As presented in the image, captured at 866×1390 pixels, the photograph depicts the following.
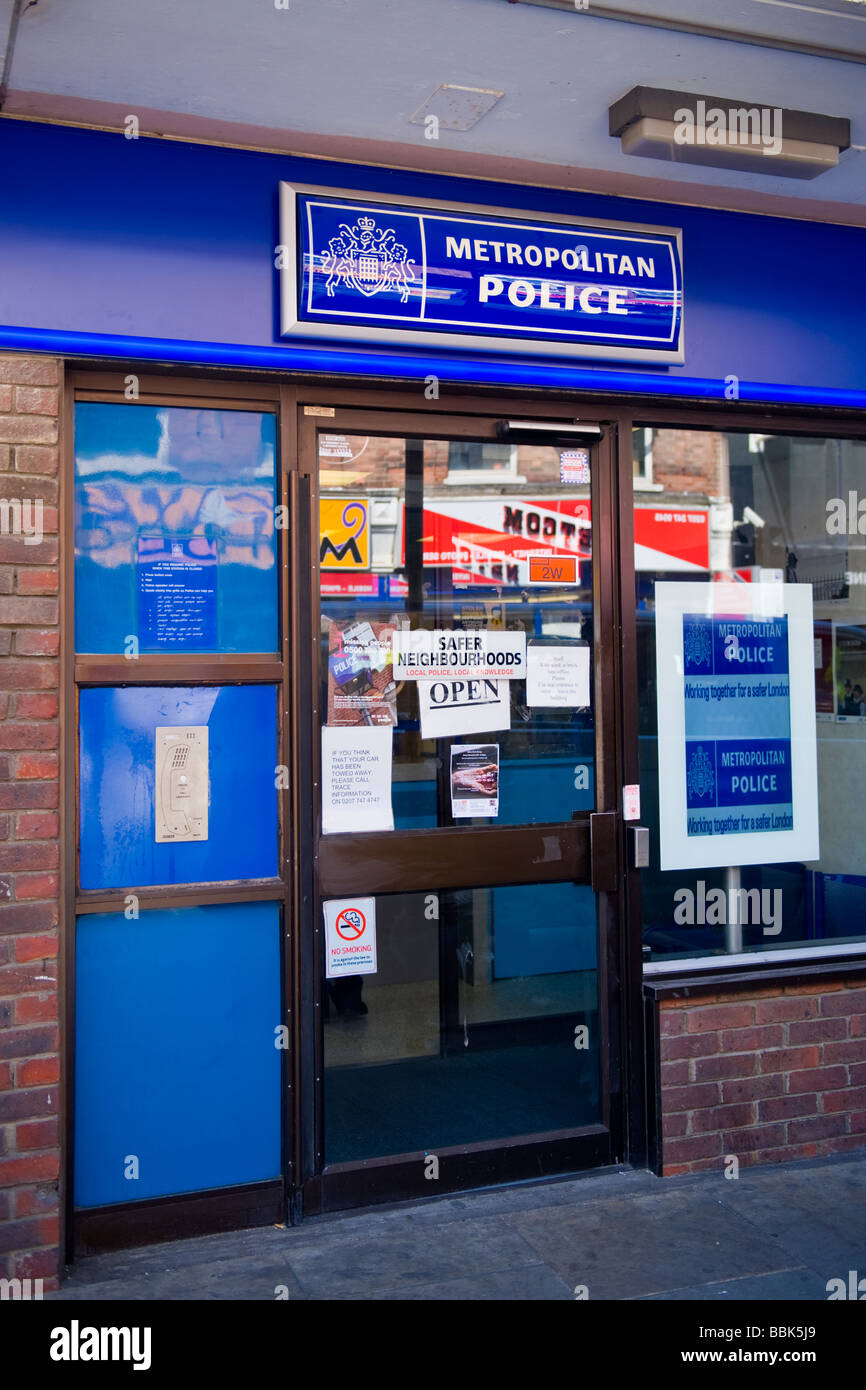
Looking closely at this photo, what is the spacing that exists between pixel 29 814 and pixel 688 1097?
2.43m

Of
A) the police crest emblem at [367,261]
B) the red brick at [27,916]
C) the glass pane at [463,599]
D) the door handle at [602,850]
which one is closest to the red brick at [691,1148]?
the door handle at [602,850]

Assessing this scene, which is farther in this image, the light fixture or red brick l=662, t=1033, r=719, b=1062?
red brick l=662, t=1033, r=719, b=1062

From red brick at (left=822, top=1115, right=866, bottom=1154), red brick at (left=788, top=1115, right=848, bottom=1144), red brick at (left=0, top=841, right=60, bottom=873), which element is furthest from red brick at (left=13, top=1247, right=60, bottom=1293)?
red brick at (left=822, top=1115, right=866, bottom=1154)

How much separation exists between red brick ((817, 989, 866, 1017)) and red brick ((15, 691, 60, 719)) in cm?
292

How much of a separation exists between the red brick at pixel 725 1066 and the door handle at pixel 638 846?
2.36 feet

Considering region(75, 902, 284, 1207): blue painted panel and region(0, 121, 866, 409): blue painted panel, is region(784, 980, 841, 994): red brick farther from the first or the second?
region(0, 121, 866, 409): blue painted panel

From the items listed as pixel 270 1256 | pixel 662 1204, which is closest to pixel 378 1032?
pixel 270 1256

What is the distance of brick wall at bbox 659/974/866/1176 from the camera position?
13.6 feet

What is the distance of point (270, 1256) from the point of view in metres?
3.51

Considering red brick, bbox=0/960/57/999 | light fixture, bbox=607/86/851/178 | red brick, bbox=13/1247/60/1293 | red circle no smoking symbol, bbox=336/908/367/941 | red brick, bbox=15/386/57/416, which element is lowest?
red brick, bbox=13/1247/60/1293

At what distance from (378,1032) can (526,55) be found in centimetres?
309

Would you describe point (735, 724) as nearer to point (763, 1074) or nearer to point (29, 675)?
point (763, 1074)

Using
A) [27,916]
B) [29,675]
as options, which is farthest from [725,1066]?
[29,675]

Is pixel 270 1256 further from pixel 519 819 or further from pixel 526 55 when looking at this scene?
pixel 526 55
